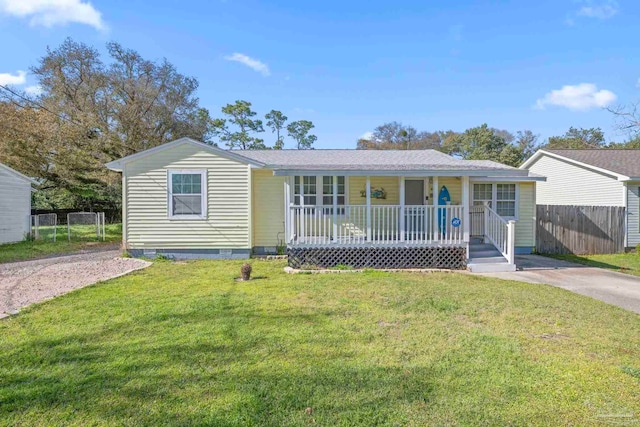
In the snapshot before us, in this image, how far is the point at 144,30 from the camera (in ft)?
41.1

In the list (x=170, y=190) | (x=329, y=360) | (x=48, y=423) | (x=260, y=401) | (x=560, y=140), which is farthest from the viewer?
(x=560, y=140)

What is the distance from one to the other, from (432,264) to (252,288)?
515 cm

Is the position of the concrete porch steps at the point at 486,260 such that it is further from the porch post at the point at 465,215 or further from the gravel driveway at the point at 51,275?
the gravel driveway at the point at 51,275

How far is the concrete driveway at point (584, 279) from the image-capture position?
643 centimetres

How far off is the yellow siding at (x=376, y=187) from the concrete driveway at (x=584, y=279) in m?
3.84

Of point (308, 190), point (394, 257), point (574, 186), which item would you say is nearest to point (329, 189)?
point (308, 190)

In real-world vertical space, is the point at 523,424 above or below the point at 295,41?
below

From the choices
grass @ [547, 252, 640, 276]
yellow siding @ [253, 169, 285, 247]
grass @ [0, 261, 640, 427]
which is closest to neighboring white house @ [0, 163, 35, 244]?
yellow siding @ [253, 169, 285, 247]

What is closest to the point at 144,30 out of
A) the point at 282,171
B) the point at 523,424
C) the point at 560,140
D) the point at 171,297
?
the point at 282,171

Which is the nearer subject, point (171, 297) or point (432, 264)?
point (171, 297)

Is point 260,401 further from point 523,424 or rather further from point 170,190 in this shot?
point 170,190

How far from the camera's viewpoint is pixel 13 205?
Result: 13789mm

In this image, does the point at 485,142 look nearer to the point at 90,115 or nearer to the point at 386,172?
the point at 386,172

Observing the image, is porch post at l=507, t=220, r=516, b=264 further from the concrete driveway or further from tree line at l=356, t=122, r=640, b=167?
tree line at l=356, t=122, r=640, b=167
